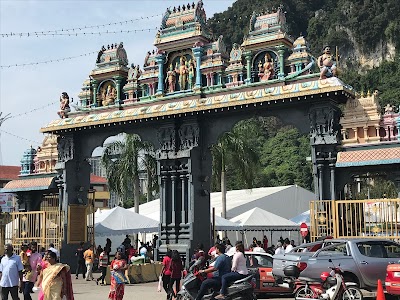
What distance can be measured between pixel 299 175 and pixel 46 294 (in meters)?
62.8

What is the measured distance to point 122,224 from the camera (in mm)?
26750

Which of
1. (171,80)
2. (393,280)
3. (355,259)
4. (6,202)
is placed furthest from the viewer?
(6,202)

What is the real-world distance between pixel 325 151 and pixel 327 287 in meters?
7.96

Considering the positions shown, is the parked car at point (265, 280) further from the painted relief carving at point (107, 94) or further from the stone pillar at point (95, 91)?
the stone pillar at point (95, 91)

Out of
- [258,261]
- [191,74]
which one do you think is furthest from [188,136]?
[258,261]

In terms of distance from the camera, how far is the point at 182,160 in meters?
22.2

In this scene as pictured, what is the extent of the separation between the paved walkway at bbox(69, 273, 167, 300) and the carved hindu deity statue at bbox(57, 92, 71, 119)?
25.7 ft

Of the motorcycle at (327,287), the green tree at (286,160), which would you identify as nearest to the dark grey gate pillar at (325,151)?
the motorcycle at (327,287)

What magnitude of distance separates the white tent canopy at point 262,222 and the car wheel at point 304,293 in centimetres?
1375

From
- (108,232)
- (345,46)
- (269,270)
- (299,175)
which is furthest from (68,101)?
(345,46)

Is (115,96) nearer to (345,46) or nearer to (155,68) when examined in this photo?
(155,68)

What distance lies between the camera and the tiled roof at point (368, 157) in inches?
777

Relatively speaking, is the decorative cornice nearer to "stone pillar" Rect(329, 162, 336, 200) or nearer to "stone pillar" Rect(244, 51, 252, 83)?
"stone pillar" Rect(244, 51, 252, 83)

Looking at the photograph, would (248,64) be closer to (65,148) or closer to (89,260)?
(65,148)
